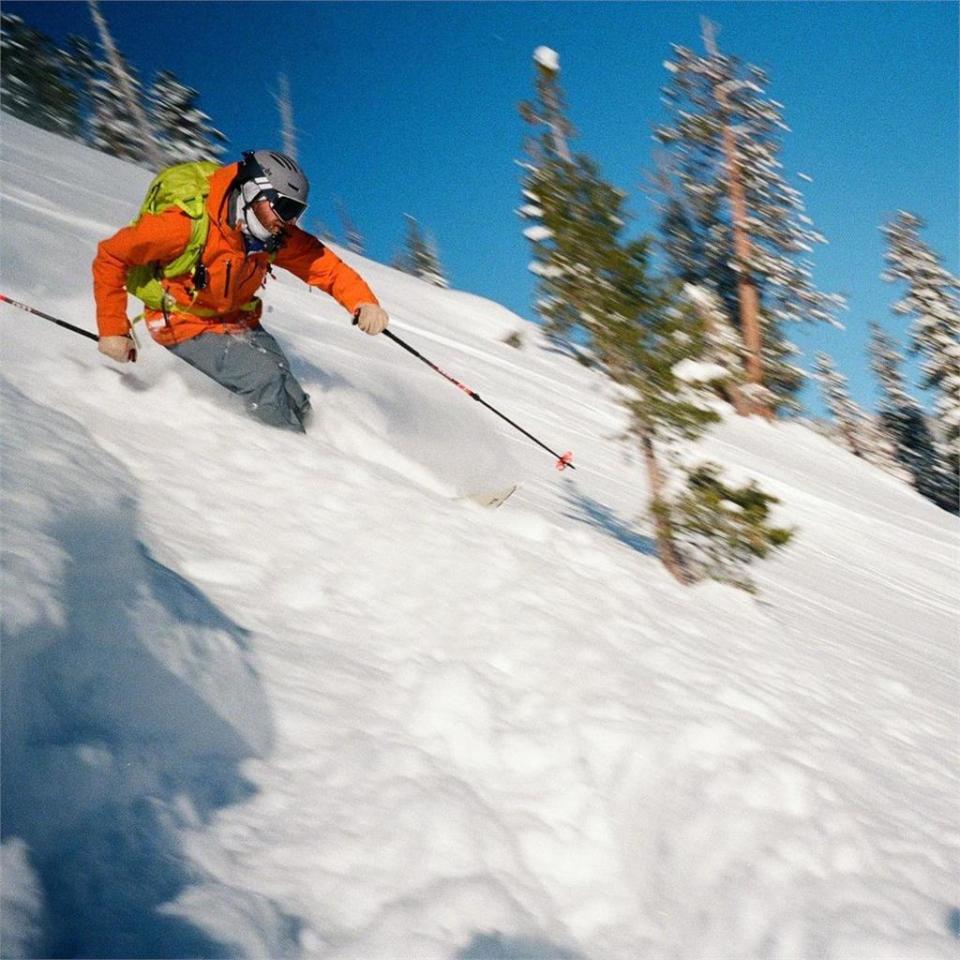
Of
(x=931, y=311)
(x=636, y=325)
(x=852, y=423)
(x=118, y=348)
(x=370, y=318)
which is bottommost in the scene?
(x=118, y=348)

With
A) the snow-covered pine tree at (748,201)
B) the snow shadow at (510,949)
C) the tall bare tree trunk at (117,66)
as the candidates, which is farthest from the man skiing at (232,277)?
the tall bare tree trunk at (117,66)

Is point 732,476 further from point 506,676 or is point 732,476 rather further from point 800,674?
point 506,676

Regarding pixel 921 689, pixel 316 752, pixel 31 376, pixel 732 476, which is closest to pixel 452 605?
pixel 316 752

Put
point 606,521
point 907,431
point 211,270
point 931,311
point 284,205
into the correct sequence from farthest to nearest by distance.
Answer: point 907,431, point 931,311, point 606,521, point 211,270, point 284,205

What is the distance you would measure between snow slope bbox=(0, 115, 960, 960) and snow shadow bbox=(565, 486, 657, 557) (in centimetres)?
133

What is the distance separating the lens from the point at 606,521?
6832 mm

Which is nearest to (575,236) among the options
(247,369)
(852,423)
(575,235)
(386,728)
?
(575,235)

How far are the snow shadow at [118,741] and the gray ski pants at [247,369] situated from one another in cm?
227

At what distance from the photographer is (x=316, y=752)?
219cm

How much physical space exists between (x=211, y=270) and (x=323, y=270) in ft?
3.35

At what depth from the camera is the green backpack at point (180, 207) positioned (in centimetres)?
417

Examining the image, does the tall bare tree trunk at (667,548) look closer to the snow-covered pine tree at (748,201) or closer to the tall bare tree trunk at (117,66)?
the snow-covered pine tree at (748,201)

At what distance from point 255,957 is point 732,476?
12042mm

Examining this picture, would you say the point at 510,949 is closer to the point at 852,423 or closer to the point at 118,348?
the point at 118,348
